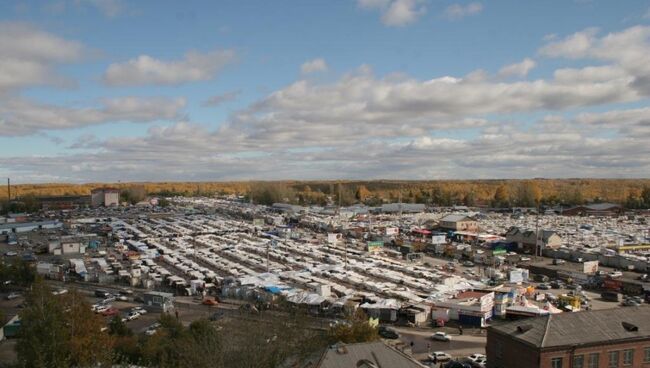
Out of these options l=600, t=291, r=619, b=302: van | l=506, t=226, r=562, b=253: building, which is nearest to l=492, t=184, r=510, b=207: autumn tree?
l=506, t=226, r=562, b=253: building

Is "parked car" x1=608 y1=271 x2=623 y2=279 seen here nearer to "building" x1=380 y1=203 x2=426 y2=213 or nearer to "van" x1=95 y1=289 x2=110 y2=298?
"van" x1=95 y1=289 x2=110 y2=298

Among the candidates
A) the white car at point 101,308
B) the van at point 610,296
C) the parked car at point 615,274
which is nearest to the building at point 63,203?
the white car at point 101,308

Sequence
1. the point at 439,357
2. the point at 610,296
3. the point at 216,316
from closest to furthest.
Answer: the point at 439,357 → the point at 216,316 → the point at 610,296

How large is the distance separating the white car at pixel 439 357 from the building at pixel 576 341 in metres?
2.14

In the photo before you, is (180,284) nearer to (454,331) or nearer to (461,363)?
(454,331)

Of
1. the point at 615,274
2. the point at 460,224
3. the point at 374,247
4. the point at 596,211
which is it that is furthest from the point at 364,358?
the point at 596,211

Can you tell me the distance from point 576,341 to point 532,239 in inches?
1018

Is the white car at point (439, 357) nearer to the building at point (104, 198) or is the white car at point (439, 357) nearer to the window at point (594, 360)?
the window at point (594, 360)

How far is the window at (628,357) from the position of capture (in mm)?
11445

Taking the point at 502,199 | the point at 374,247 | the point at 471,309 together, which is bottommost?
the point at 374,247

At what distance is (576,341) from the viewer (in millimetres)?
11109

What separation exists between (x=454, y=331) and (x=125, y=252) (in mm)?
24821

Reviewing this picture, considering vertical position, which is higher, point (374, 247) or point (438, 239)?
point (438, 239)

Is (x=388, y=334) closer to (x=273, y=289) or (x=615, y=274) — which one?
(x=273, y=289)
